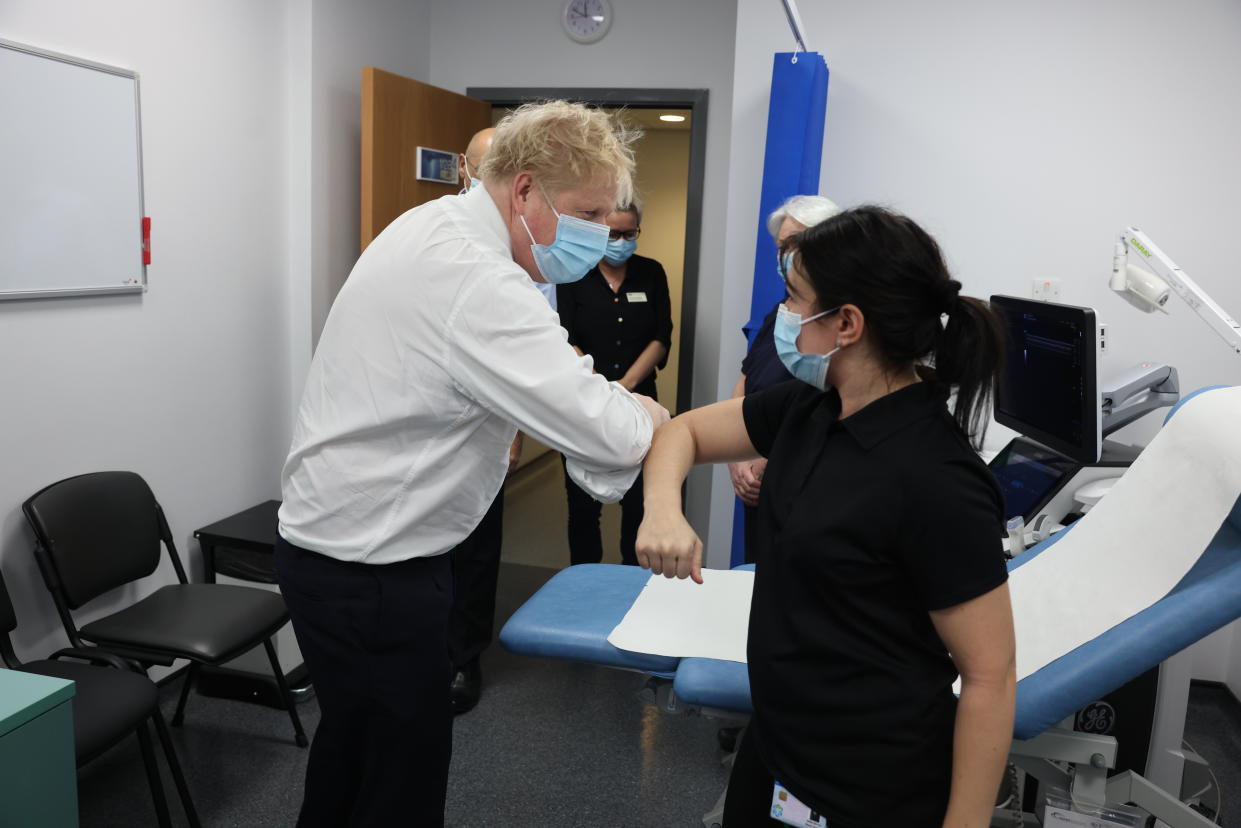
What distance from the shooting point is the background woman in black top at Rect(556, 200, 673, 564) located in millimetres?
3465

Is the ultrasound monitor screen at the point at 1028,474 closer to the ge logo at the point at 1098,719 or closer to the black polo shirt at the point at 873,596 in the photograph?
the ge logo at the point at 1098,719

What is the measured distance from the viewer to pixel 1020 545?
1.98 m

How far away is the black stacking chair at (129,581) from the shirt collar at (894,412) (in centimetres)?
180

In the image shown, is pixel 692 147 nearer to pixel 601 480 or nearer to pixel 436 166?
pixel 436 166

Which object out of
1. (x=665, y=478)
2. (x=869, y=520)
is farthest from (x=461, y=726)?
(x=869, y=520)

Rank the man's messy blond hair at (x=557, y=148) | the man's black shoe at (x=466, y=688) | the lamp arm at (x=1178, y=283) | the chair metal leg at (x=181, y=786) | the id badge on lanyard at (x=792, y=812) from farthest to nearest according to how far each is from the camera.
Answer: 1. the man's black shoe at (x=466, y=688)
2. the lamp arm at (x=1178, y=283)
3. the chair metal leg at (x=181, y=786)
4. the man's messy blond hair at (x=557, y=148)
5. the id badge on lanyard at (x=792, y=812)

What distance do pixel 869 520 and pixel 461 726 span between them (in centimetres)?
206

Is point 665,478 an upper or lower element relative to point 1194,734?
upper

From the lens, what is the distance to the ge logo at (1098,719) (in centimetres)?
209

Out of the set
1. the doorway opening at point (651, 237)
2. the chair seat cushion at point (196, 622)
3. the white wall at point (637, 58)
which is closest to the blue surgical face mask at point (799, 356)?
the chair seat cushion at point (196, 622)

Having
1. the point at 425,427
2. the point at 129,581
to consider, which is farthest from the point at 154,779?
the point at 425,427

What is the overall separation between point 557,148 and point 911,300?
596mm

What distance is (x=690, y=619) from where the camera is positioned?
1.66m

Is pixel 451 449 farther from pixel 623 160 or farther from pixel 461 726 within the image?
pixel 461 726
